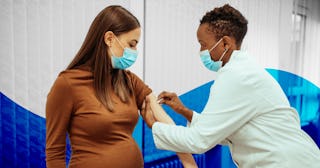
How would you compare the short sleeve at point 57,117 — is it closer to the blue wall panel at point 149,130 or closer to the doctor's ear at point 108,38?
the doctor's ear at point 108,38

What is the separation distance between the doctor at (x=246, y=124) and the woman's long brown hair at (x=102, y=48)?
285mm

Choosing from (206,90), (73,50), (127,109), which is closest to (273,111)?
(127,109)

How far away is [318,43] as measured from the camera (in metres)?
4.11

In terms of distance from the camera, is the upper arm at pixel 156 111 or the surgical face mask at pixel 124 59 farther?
the upper arm at pixel 156 111

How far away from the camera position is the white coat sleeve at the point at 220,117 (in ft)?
4.00

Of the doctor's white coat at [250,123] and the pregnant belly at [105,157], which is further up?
the doctor's white coat at [250,123]

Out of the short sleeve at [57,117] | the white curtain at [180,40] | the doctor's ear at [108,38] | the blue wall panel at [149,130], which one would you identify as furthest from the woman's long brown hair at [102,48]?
the white curtain at [180,40]

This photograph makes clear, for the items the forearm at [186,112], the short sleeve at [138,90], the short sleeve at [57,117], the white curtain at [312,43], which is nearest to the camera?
the short sleeve at [57,117]

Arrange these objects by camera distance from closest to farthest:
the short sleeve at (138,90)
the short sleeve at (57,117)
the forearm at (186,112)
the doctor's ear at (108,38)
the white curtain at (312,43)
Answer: the short sleeve at (57,117) → the doctor's ear at (108,38) → the short sleeve at (138,90) → the forearm at (186,112) → the white curtain at (312,43)

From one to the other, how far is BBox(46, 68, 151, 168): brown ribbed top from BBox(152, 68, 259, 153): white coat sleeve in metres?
0.20

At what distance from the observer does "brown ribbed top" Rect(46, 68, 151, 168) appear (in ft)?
3.99

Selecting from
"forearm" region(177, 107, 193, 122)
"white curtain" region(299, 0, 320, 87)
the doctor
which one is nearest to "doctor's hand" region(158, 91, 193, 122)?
"forearm" region(177, 107, 193, 122)

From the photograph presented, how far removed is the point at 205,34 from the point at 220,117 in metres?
0.40

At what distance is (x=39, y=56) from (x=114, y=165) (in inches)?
34.2
